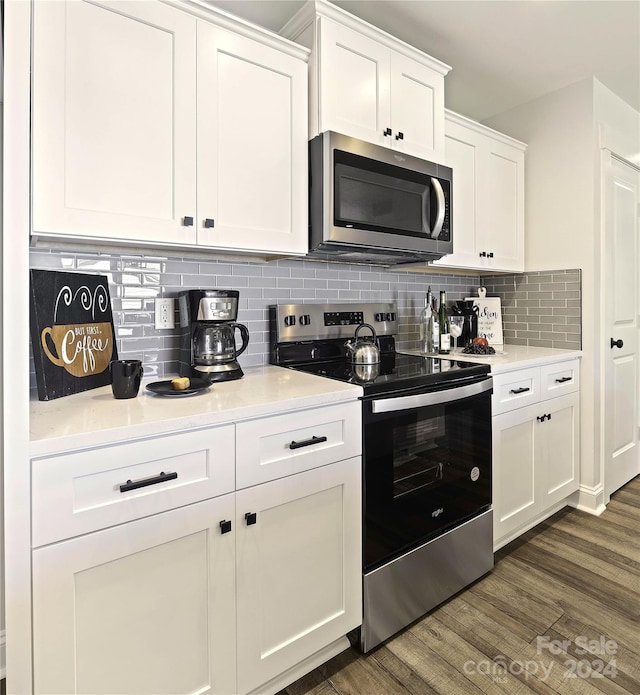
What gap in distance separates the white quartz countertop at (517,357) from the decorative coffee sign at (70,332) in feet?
5.27

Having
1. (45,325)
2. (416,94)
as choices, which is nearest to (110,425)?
(45,325)

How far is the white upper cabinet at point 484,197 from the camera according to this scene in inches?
97.4

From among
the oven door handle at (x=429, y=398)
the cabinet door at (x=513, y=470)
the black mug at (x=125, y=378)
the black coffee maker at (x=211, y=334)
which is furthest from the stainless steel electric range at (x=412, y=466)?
the black mug at (x=125, y=378)

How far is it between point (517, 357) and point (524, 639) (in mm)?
1276

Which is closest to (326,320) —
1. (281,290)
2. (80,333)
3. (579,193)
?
(281,290)

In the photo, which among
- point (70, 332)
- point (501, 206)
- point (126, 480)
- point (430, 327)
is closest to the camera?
point (126, 480)

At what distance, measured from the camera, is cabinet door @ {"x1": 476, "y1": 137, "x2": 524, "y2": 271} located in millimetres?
2641

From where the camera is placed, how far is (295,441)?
4.53 ft

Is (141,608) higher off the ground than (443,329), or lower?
lower

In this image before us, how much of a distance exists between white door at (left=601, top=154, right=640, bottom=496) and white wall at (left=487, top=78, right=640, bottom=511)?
0.12 meters

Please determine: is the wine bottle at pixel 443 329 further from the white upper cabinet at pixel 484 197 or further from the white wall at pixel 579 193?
the white wall at pixel 579 193

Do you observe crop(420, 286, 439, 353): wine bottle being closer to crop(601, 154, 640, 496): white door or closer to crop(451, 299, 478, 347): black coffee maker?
crop(451, 299, 478, 347): black coffee maker

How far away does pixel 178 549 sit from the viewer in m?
1.17

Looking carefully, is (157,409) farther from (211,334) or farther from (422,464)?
(422,464)
